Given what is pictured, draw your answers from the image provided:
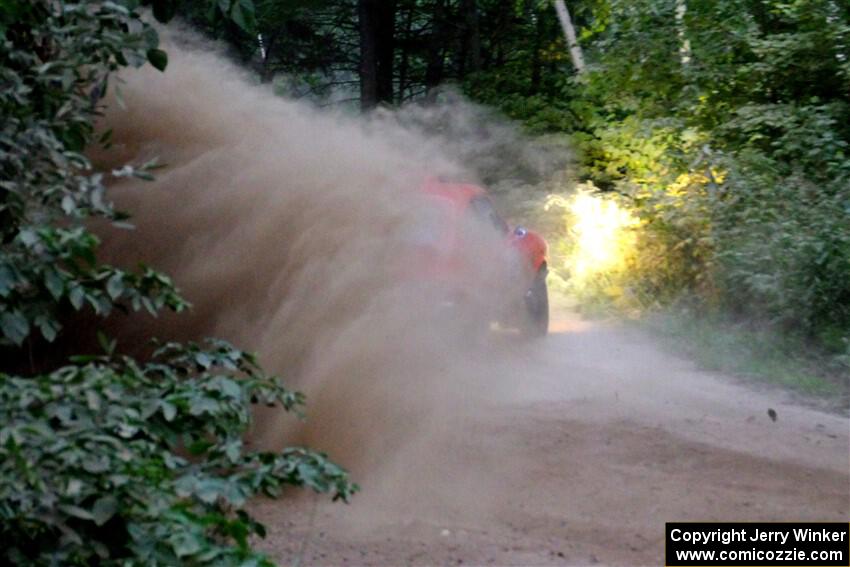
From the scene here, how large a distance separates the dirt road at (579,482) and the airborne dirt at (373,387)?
2 cm

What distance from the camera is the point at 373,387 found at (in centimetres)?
827

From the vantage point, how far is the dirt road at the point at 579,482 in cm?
659

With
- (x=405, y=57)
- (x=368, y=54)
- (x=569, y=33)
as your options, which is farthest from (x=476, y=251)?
(x=405, y=57)

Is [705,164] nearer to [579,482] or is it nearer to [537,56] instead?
[579,482]

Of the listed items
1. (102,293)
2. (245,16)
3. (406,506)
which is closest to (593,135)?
(406,506)

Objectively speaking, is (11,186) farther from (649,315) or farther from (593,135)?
(593,135)

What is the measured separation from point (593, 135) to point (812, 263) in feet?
28.1

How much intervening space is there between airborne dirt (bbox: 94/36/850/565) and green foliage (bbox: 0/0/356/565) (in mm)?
2720

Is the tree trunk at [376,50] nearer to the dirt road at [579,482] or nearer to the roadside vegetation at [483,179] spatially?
the roadside vegetation at [483,179]

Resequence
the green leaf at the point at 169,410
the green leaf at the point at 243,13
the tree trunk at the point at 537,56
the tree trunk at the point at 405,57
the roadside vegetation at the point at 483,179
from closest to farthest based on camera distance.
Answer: the roadside vegetation at the point at 483,179 → the green leaf at the point at 169,410 → the green leaf at the point at 243,13 → the tree trunk at the point at 537,56 → the tree trunk at the point at 405,57

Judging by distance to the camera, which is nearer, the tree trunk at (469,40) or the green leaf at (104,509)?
the green leaf at (104,509)

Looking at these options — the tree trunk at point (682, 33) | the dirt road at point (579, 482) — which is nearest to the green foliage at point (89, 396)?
the dirt road at point (579, 482)

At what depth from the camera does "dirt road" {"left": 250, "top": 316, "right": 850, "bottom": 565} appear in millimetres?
6586

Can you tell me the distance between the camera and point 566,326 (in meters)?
15.7
